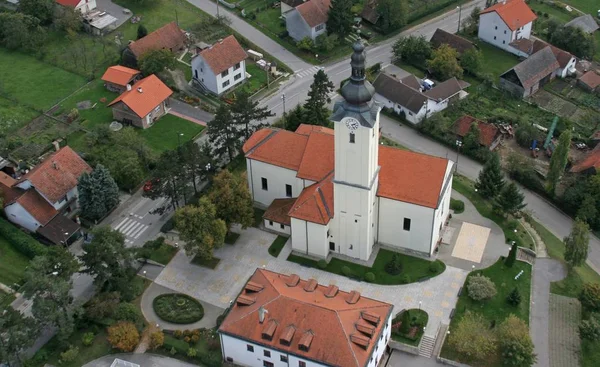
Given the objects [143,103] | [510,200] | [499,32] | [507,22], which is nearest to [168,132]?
[143,103]

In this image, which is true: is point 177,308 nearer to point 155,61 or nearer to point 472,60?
point 155,61

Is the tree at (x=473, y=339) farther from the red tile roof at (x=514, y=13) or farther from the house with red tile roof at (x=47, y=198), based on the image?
the red tile roof at (x=514, y=13)

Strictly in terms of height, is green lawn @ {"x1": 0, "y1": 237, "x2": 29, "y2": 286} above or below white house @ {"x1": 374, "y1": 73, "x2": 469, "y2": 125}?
below

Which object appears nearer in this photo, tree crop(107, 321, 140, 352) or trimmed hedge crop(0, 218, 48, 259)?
tree crop(107, 321, 140, 352)

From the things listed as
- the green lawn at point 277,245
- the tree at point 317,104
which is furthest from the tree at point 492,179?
the green lawn at point 277,245

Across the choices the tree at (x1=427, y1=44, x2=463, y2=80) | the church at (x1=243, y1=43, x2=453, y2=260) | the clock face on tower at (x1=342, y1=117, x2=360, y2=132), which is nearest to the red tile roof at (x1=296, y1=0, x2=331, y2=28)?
the tree at (x1=427, y1=44, x2=463, y2=80)

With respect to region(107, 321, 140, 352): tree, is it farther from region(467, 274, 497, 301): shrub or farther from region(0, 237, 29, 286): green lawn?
region(467, 274, 497, 301): shrub
